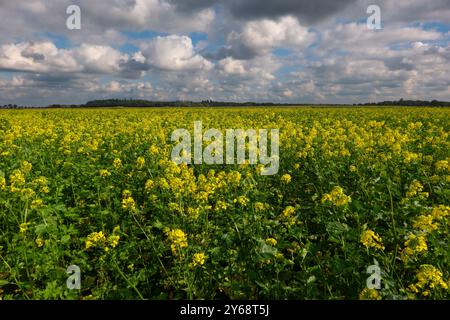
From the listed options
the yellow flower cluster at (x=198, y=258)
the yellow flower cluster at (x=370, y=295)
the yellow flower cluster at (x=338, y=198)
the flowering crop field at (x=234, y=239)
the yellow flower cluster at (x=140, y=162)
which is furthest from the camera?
the yellow flower cluster at (x=140, y=162)

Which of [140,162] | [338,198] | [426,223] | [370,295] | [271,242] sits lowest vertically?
[370,295]

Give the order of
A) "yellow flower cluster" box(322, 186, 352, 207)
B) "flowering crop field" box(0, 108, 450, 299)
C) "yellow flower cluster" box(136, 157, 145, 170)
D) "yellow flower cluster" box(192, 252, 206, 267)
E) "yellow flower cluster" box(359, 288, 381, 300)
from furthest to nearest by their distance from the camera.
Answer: "yellow flower cluster" box(136, 157, 145, 170), "yellow flower cluster" box(322, 186, 352, 207), "yellow flower cluster" box(192, 252, 206, 267), "flowering crop field" box(0, 108, 450, 299), "yellow flower cluster" box(359, 288, 381, 300)

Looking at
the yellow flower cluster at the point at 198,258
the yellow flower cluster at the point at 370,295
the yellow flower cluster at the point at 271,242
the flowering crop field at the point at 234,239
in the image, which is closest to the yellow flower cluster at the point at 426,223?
the flowering crop field at the point at 234,239

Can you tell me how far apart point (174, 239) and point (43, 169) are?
187 inches

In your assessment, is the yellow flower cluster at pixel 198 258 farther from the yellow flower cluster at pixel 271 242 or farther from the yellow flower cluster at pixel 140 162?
the yellow flower cluster at pixel 140 162

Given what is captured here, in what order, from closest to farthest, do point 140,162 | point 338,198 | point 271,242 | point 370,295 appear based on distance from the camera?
point 370,295 → point 271,242 → point 338,198 → point 140,162

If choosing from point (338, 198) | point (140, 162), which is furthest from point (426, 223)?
point (140, 162)

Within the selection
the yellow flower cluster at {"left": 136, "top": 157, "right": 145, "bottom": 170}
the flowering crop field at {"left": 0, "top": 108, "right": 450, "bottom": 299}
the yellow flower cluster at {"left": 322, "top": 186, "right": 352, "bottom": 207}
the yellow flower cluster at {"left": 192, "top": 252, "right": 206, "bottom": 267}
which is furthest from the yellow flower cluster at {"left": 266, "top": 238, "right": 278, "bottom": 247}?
the yellow flower cluster at {"left": 136, "top": 157, "right": 145, "bottom": 170}

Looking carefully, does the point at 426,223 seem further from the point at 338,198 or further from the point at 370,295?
the point at 370,295

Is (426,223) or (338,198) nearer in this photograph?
(426,223)

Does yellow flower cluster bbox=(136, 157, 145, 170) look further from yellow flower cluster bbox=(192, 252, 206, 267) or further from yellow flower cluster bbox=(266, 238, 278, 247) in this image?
yellow flower cluster bbox=(266, 238, 278, 247)
